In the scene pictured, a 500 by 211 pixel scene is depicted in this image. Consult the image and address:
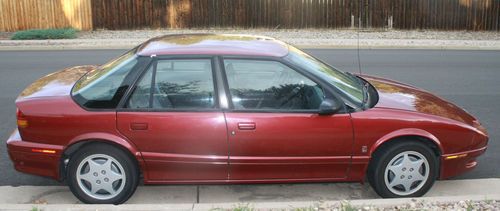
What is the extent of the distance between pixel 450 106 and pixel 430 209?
4.63 feet

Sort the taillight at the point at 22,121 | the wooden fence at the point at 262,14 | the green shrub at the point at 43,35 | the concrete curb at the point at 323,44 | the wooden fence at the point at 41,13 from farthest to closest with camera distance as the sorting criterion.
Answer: the wooden fence at the point at 262,14
the wooden fence at the point at 41,13
the green shrub at the point at 43,35
the concrete curb at the point at 323,44
the taillight at the point at 22,121

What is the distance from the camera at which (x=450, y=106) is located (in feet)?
17.9

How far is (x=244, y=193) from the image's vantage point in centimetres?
532

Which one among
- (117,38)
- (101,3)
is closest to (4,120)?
(117,38)

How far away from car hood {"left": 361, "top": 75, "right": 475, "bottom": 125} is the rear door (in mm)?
1495

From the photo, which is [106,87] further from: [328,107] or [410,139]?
[410,139]

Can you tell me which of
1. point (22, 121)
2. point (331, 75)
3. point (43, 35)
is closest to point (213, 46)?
point (331, 75)

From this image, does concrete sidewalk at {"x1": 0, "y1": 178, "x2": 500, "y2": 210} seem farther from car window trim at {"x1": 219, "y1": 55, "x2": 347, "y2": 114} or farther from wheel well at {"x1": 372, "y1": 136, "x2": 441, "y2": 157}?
car window trim at {"x1": 219, "y1": 55, "x2": 347, "y2": 114}

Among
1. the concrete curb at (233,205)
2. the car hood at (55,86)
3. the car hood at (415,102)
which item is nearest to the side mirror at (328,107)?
the car hood at (415,102)

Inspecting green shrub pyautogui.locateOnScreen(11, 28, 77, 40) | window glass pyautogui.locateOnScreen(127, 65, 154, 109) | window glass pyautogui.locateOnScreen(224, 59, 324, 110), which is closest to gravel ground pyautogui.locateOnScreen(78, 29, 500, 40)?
green shrub pyautogui.locateOnScreen(11, 28, 77, 40)

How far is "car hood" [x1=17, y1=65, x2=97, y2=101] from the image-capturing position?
5073 millimetres

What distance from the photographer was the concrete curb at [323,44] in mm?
17375

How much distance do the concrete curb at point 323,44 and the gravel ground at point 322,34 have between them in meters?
1.26

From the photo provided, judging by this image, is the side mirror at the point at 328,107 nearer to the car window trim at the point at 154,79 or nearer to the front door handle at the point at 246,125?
the front door handle at the point at 246,125
